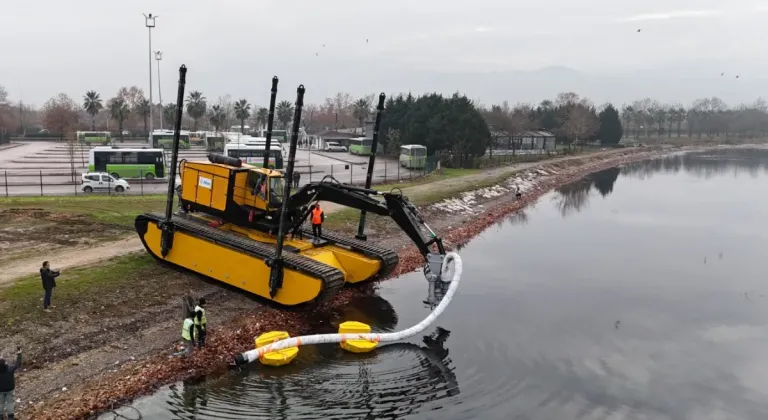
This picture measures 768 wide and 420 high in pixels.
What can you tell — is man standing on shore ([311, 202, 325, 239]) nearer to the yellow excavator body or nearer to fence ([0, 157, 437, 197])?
the yellow excavator body

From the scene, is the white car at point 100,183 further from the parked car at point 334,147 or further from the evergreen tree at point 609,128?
the evergreen tree at point 609,128

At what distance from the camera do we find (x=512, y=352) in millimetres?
14727

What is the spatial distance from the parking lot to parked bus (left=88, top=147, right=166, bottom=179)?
3.05ft

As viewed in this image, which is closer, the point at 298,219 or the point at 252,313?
the point at 252,313

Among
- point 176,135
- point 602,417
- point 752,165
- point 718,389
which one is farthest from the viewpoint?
point 752,165

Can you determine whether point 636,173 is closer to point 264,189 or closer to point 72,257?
A: point 264,189

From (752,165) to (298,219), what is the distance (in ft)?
286

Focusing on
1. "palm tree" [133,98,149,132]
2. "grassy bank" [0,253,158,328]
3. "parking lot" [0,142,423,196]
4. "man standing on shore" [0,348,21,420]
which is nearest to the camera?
"man standing on shore" [0,348,21,420]

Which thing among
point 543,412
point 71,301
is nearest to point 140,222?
point 71,301

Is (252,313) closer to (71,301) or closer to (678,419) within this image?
(71,301)

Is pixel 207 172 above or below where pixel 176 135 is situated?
below

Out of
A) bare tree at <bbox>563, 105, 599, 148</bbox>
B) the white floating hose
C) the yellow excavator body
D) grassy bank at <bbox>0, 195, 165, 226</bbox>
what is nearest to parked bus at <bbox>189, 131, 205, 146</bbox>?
grassy bank at <bbox>0, 195, 165, 226</bbox>

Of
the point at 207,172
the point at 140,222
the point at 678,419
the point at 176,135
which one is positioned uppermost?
the point at 176,135

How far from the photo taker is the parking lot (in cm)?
3862
